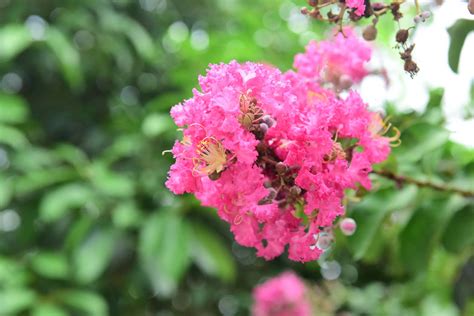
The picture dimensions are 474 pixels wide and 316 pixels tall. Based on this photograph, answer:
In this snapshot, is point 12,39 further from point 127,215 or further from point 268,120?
point 268,120

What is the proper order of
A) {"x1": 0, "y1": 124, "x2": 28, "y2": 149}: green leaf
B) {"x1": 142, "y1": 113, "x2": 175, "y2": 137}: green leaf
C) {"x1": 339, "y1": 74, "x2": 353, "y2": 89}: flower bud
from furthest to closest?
1. {"x1": 0, "y1": 124, "x2": 28, "y2": 149}: green leaf
2. {"x1": 142, "y1": 113, "x2": 175, "y2": 137}: green leaf
3. {"x1": 339, "y1": 74, "x2": 353, "y2": 89}: flower bud

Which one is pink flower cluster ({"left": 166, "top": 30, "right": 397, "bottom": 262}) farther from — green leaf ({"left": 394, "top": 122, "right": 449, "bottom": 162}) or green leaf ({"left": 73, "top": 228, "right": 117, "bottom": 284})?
green leaf ({"left": 73, "top": 228, "right": 117, "bottom": 284})

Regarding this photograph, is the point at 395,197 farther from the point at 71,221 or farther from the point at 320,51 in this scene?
the point at 71,221

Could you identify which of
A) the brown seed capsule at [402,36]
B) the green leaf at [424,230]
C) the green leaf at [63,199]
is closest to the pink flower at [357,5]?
the brown seed capsule at [402,36]

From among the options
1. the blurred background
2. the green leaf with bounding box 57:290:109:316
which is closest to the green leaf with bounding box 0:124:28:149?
the blurred background

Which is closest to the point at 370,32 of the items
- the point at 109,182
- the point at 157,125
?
the point at 157,125

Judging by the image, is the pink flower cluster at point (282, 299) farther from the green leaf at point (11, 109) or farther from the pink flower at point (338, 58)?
the pink flower at point (338, 58)
